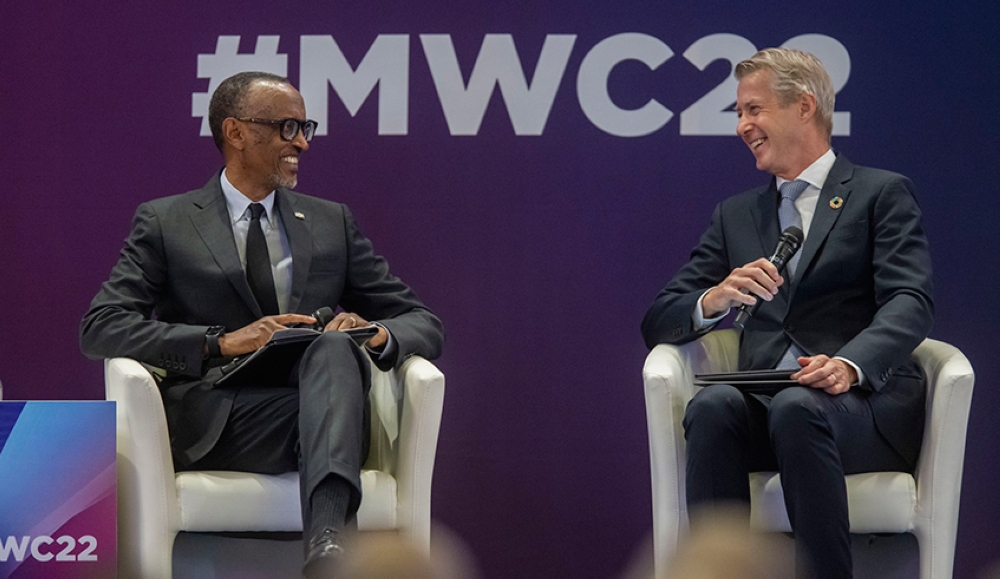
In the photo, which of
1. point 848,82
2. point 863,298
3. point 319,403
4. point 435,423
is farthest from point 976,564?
point 319,403

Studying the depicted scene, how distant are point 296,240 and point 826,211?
1621 mm

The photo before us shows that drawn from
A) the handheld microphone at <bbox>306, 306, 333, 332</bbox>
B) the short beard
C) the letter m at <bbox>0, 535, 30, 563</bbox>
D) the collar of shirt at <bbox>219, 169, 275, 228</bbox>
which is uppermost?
the short beard

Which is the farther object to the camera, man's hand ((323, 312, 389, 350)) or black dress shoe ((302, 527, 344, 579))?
man's hand ((323, 312, 389, 350))

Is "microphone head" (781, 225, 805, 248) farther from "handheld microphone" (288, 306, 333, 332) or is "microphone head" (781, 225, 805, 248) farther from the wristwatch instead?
the wristwatch

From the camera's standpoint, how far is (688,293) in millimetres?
4008

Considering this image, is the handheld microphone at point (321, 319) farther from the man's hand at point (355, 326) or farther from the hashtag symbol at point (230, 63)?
the hashtag symbol at point (230, 63)

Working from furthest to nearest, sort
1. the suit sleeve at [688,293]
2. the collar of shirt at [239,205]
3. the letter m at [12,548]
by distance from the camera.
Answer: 1. the collar of shirt at [239,205]
2. the suit sleeve at [688,293]
3. the letter m at [12,548]

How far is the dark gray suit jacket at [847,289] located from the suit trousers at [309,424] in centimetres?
98

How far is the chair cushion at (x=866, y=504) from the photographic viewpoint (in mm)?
3535

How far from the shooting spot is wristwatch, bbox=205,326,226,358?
383 centimetres

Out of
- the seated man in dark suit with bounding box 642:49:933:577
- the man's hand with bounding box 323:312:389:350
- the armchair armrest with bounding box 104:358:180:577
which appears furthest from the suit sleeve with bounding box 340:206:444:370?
the armchair armrest with bounding box 104:358:180:577

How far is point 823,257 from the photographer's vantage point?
3.88 meters

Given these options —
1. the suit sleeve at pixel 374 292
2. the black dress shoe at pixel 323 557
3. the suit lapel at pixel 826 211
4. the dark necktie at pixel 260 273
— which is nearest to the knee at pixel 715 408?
the suit lapel at pixel 826 211

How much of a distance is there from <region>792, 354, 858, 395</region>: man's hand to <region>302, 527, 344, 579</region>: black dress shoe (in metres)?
1.29
